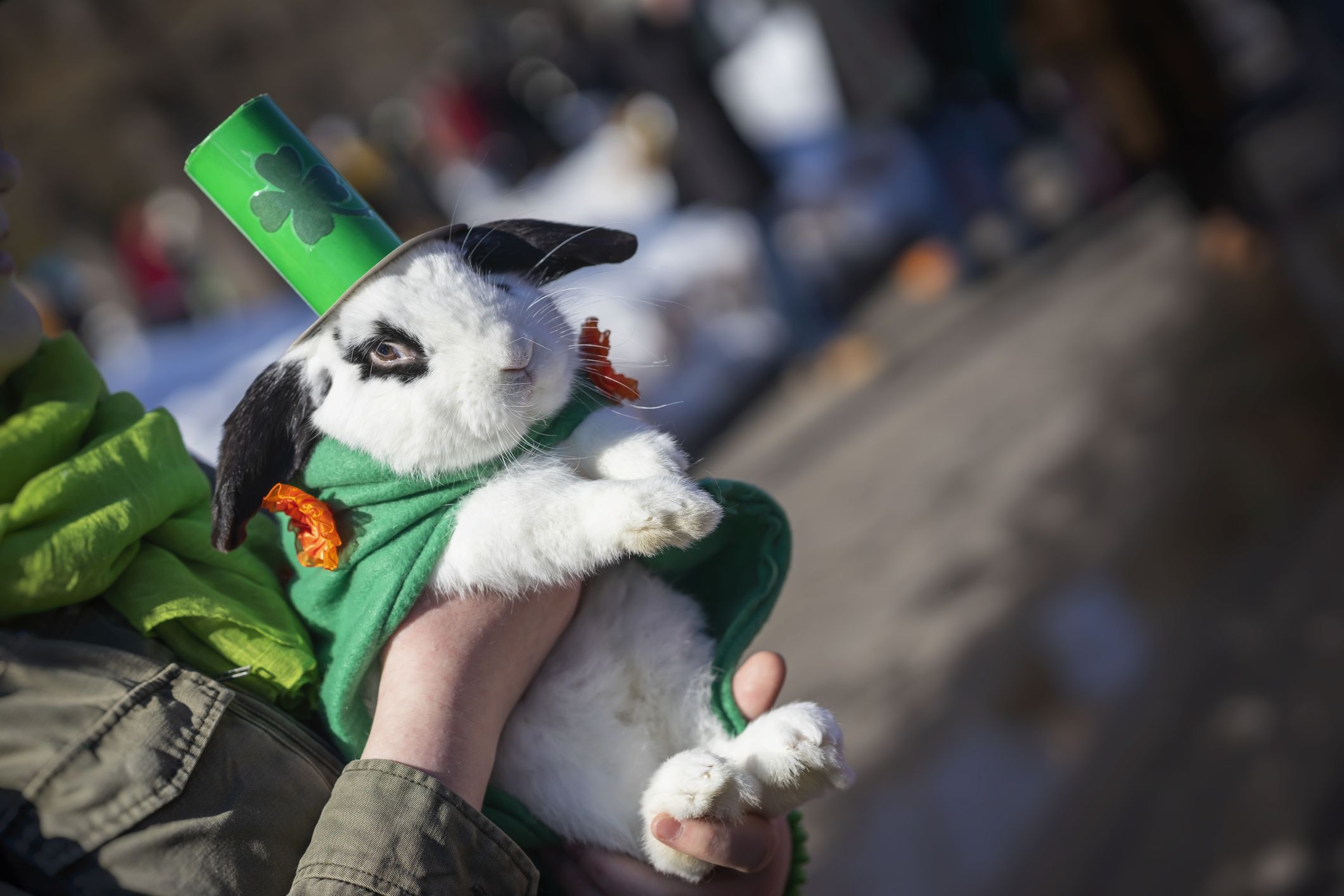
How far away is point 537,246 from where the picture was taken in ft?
3.85

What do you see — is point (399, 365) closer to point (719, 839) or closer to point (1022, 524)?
point (719, 839)

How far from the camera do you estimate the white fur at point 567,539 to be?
40.9 inches

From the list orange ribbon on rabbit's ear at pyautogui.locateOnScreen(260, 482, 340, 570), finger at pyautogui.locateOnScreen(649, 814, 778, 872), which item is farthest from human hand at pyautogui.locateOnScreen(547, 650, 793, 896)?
orange ribbon on rabbit's ear at pyautogui.locateOnScreen(260, 482, 340, 570)

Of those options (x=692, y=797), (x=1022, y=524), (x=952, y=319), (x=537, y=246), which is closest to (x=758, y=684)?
(x=692, y=797)

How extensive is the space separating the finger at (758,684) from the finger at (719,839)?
0.16 metres

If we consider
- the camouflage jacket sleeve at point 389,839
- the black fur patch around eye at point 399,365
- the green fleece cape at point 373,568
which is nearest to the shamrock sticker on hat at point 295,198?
the black fur patch around eye at point 399,365

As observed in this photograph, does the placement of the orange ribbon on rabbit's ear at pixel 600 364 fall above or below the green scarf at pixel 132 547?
below

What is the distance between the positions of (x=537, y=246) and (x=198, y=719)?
24.2 inches

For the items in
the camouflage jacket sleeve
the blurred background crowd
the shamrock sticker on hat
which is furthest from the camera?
the blurred background crowd

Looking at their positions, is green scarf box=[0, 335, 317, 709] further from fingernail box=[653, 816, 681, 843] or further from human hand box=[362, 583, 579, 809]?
fingernail box=[653, 816, 681, 843]

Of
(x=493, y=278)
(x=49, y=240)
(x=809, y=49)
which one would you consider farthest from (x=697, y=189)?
(x=49, y=240)

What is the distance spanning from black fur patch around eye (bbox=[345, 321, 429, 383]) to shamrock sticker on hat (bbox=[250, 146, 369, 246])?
12 cm

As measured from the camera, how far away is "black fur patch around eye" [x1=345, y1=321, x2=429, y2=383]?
1.05 m

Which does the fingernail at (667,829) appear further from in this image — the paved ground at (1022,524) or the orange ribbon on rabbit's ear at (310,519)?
the paved ground at (1022,524)
